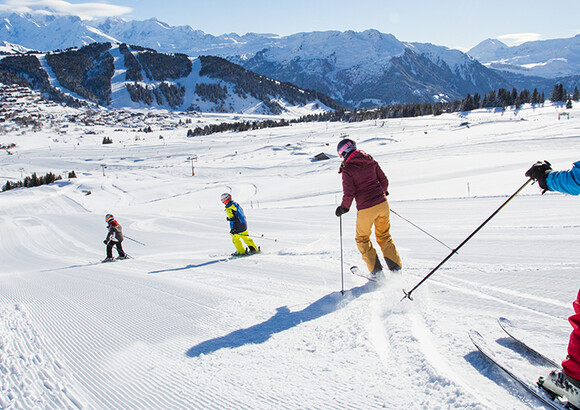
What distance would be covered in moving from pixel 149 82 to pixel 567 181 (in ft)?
642

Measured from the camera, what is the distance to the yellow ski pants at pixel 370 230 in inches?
164

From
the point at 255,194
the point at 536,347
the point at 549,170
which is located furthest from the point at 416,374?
the point at 255,194

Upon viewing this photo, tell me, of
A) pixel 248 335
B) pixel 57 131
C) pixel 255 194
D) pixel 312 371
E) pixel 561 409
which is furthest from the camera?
pixel 57 131

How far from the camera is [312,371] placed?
7.70 feet

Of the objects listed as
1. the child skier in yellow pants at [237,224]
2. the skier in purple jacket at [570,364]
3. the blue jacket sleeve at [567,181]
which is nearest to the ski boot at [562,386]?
the skier in purple jacket at [570,364]

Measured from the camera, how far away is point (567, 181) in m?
2.12

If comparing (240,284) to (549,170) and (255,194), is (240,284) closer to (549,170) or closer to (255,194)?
(549,170)

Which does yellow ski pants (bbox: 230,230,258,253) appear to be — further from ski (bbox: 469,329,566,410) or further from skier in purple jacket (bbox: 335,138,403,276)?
ski (bbox: 469,329,566,410)

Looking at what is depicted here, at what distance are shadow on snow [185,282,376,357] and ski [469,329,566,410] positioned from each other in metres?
1.30

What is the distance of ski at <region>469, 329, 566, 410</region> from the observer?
187 cm

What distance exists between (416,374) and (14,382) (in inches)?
108

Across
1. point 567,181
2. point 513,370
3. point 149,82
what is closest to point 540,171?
point 567,181

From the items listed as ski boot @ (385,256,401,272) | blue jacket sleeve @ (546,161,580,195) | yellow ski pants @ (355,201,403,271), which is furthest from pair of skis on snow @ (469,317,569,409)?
yellow ski pants @ (355,201,403,271)

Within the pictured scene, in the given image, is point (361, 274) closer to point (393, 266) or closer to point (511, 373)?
point (393, 266)
